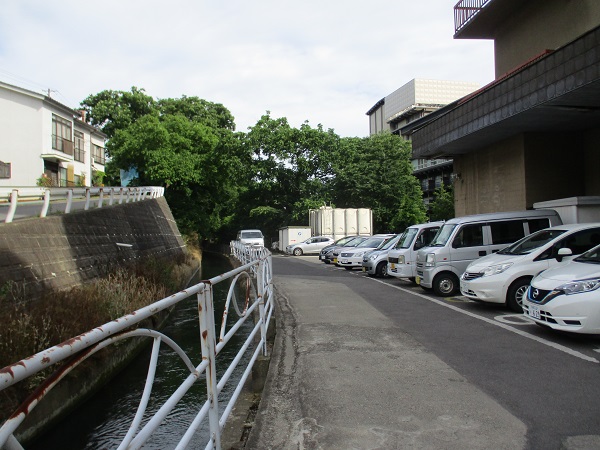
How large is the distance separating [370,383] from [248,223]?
4427 cm

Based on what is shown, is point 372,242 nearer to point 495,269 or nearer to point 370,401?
point 495,269

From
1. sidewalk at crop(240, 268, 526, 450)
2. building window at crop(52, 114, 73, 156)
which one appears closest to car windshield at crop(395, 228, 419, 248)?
sidewalk at crop(240, 268, 526, 450)

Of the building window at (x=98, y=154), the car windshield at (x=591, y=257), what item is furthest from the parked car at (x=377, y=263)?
the building window at (x=98, y=154)

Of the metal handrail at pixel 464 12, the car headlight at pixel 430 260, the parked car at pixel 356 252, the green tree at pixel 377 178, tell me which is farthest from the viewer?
the green tree at pixel 377 178

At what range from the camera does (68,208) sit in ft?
44.3

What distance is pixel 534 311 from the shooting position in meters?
7.48

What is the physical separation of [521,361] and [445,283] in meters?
6.60

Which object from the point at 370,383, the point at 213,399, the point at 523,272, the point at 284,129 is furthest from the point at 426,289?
the point at 284,129

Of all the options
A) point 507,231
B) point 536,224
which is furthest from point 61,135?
point 536,224

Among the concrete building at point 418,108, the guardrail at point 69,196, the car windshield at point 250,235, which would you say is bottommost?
the car windshield at point 250,235

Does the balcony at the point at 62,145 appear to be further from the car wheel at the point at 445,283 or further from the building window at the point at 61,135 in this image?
the car wheel at the point at 445,283

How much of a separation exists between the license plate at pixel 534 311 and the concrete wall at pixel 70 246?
8764 millimetres

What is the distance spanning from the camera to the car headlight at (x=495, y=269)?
387 inches

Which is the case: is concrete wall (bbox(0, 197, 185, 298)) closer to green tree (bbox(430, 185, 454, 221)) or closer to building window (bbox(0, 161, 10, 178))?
building window (bbox(0, 161, 10, 178))
